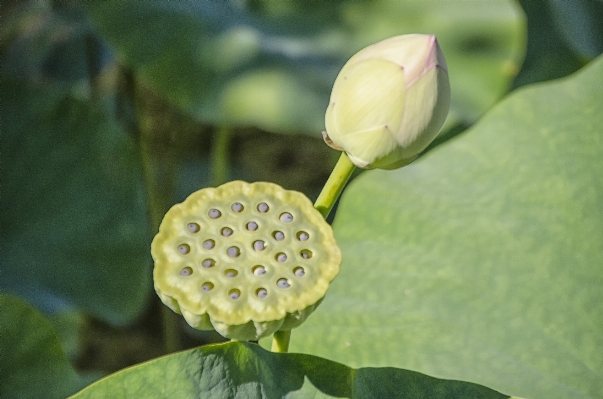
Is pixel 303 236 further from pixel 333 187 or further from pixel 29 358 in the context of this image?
pixel 29 358

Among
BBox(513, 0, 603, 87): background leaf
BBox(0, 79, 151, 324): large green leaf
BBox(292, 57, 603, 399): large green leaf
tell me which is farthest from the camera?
BBox(513, 0, 603, 87): background leaf

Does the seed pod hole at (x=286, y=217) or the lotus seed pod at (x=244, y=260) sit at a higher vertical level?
the seed pod hole at (x=286, y=217)

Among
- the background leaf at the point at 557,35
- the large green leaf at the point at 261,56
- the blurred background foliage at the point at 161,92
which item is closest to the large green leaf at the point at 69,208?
the blurred background foliage at the point at 161,92

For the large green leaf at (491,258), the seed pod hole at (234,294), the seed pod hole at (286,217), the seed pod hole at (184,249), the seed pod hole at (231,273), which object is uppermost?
the seed pod hole at (286,217)

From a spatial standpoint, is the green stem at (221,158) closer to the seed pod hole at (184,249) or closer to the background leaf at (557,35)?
the background leaf at (557,35)

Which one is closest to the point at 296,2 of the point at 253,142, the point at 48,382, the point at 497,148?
the point at 497,148

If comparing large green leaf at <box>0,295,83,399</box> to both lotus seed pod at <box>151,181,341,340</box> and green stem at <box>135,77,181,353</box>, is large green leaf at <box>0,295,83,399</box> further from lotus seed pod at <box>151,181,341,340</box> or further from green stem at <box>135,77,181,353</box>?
green stem at <box>135,77,181,353</box>

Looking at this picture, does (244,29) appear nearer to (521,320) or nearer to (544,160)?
(544,160)

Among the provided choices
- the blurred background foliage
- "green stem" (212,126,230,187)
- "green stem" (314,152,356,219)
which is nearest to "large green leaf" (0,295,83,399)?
the blurred background foliage
